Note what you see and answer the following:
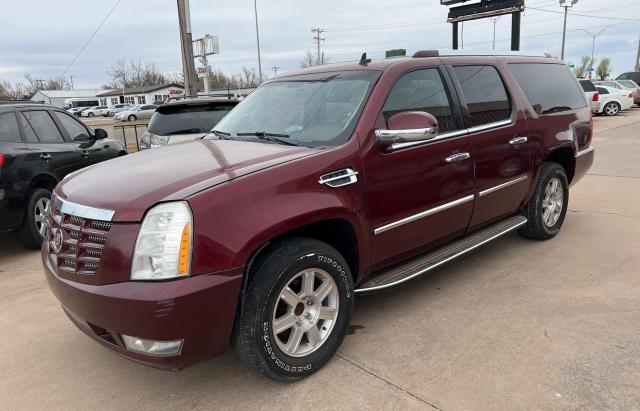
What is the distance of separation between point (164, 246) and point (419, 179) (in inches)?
74.0

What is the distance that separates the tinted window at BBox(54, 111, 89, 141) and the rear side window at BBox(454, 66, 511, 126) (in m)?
5.27

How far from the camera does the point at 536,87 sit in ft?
16.0

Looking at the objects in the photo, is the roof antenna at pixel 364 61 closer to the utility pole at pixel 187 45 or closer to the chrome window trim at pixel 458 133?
the chrome window trim at pixel 458 133

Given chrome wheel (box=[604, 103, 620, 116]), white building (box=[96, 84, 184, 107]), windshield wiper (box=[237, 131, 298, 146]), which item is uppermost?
white building (box=[96, 84, 184, 107])

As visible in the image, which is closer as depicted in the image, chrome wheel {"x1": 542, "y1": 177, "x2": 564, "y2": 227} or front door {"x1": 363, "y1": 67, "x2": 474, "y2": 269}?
front door {"x1": 363, "y1": 67, "x2": 474, "y2": 269}

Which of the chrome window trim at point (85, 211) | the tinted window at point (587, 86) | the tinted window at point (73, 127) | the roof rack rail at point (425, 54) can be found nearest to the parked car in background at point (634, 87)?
the tinted window at point (587, 86)

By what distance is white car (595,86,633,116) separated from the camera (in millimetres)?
23422

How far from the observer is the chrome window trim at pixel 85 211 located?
248cm

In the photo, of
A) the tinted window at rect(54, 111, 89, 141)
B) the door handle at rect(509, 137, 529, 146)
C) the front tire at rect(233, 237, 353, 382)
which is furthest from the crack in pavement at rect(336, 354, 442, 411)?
the tinted window at rect(54, 111, 89, 141)

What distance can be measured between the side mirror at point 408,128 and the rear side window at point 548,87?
203 cm

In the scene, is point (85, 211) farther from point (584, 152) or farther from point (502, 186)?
point (584, 152)

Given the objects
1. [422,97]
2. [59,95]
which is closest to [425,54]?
[422,97]

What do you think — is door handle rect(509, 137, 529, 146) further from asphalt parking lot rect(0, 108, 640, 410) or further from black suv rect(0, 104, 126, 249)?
black suv rect(0, 104, 126, 249)

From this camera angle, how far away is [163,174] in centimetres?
281
